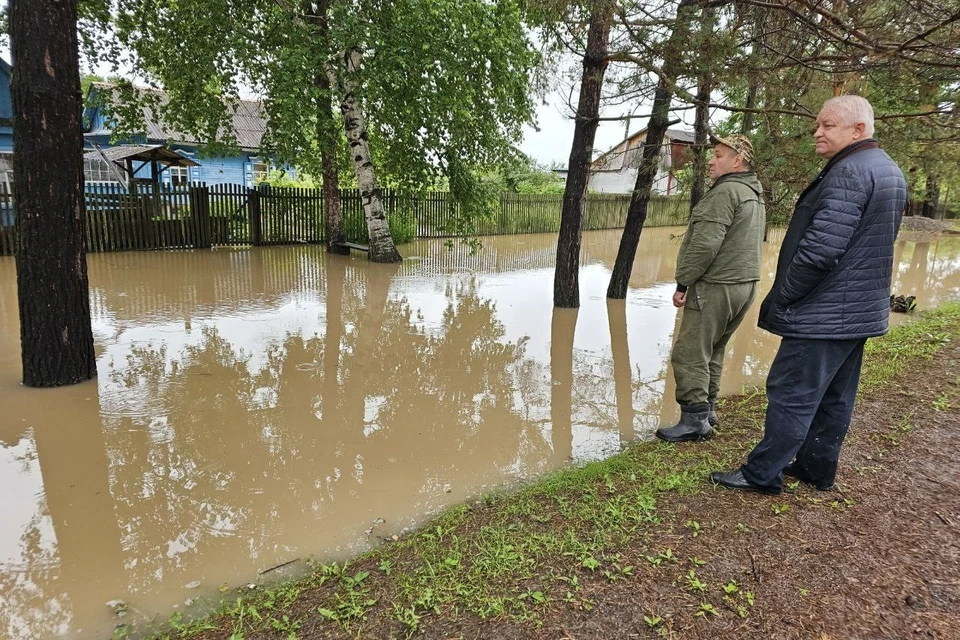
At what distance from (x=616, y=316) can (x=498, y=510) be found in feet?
18.5

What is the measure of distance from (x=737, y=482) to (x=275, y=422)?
3248 mm

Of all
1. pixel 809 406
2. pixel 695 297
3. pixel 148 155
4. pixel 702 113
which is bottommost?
pixel 809 406

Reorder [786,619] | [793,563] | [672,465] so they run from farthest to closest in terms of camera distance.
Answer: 1. [672,465]
2. [793,563]
3. [786,619]

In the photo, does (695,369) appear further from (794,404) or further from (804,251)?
(804,251)

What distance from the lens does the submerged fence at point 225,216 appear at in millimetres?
11492

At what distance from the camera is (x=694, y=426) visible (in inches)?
151

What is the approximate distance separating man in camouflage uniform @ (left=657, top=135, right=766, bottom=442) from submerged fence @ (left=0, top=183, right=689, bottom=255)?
6.74 m

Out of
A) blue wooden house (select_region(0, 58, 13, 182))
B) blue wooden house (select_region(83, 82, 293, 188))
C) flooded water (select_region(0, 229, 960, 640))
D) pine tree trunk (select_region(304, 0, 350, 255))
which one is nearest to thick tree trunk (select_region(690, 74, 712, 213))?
flooded water (select_region(0, 229, 960, 640))

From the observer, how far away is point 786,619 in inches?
83.0

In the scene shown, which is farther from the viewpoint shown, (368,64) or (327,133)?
(327,133)

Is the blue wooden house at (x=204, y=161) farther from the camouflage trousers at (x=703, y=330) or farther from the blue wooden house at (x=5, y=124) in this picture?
the camouflage trousers at (x=703, y=330)

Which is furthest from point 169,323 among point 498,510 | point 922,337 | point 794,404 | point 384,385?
point 922,337

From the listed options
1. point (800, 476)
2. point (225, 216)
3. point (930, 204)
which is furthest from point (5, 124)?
point (930, 204)

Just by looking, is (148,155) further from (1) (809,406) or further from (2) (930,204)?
(2) (930,204)
